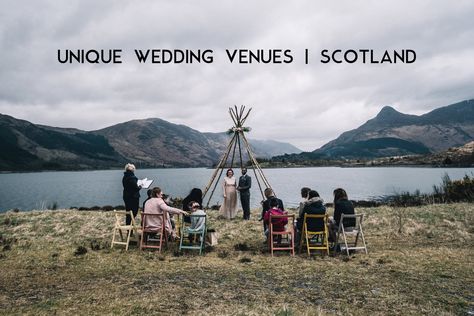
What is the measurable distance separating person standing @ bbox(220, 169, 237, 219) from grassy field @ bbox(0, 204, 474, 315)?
3.46 metres

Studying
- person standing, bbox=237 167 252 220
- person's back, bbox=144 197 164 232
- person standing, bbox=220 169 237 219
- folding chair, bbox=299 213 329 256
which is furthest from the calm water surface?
folding chair, bbox=299 213 329 256

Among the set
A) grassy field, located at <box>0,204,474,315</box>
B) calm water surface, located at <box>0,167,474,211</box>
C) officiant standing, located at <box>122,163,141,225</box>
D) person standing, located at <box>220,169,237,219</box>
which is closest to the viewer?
grassy field, located at <box>0,204,474,315</box>

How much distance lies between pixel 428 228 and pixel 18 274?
478 inches

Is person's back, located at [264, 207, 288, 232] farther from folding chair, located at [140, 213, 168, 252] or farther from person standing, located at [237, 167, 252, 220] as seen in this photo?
person standing, located at [237, 167, 252, 220]

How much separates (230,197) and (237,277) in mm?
8056

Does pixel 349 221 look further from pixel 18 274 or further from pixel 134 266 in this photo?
pixel 18 274

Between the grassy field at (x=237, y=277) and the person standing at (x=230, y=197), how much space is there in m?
3.46

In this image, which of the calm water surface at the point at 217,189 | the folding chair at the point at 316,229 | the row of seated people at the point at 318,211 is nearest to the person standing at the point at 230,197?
the row of seated people at the point at 318,211

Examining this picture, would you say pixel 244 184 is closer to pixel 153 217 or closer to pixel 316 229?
pixel 153 217

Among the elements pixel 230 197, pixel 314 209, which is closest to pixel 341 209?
pixel 314 209

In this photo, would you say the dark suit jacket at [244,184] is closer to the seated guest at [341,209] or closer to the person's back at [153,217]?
the person's back at [153,217]

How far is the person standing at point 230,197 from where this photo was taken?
50.4ft

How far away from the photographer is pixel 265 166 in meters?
151

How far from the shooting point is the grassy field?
576cm
